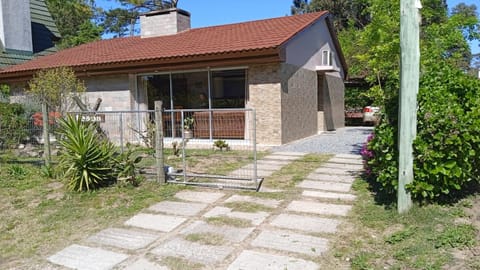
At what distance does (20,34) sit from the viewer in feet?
57.8

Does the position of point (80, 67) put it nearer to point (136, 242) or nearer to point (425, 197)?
point (136, 242)

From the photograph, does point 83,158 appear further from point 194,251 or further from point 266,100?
point 266,100

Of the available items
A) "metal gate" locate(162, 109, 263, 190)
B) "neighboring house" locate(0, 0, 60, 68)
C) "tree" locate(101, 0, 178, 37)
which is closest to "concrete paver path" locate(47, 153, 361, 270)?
"metal gate" locate(162, 109, 263, 190)

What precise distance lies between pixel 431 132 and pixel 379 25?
16.0 ft

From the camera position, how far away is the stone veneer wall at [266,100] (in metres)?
11.2

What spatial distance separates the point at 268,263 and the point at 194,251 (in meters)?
0.88

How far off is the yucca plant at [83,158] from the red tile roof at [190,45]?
542cm

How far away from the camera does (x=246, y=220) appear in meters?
5.07

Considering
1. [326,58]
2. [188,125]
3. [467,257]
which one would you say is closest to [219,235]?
[467,257]

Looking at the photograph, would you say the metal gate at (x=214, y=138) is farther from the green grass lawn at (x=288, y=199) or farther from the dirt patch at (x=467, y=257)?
the dirt patch at (x=467, y=257)

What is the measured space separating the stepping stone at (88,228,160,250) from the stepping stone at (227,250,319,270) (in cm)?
124

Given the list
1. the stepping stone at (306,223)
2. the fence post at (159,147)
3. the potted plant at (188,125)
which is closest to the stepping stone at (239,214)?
the stepping stone at (306,223)

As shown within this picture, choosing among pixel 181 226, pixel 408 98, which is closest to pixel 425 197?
pixel 408 98

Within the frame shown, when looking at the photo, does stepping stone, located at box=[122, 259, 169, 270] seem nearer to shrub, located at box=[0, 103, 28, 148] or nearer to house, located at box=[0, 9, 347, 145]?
shrub, located at box=[0, 103, 28, 148]
